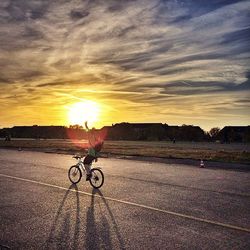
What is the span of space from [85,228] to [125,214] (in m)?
1.49

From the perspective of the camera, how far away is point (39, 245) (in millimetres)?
6309

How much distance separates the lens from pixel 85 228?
7406 mm

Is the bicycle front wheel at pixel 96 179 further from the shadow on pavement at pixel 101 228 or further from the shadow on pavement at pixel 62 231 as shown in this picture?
the shadow on pavement at pixel 62 231

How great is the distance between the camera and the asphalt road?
259 inches

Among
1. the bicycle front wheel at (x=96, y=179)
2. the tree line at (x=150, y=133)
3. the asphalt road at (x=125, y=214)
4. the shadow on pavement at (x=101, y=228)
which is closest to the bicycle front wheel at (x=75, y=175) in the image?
the asphalt road at (x=125, y=214)

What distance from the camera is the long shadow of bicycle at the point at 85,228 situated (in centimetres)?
637

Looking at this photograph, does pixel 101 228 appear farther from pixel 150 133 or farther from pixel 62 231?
pixel 150 133

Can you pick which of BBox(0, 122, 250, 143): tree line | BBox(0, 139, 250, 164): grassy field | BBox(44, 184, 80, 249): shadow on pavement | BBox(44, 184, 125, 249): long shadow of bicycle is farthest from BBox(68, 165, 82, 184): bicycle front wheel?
BBox(0, 122, 250, 143): tree line

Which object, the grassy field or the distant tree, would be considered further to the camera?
the distant tree

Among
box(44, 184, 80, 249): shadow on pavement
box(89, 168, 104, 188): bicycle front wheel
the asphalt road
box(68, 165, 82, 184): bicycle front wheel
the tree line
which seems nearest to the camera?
box(44, 184, 80, 249): shadow on pavement

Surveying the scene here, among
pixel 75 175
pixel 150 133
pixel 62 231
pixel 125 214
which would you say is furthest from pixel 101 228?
pixel 150 133

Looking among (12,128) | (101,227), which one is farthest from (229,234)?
(12,128)

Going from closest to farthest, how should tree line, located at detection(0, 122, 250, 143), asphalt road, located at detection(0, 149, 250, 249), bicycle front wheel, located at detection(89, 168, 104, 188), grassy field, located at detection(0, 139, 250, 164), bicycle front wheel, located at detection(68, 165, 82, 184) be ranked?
asphalt road, located at detection(0, 149, 250, 249), bicycle front wheel, located at detection(89, 168, 104, 188), bicycle front wheel, located at detection(68, 165, 82, 184), grassy field, located at detection(0, 139, 250, 164), tree line, located at detection(0, 122, 250, 143)

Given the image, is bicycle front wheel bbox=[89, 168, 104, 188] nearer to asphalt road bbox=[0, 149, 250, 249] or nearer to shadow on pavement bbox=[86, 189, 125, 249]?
asphalt road bbox=[0, 149, 250, 249]
